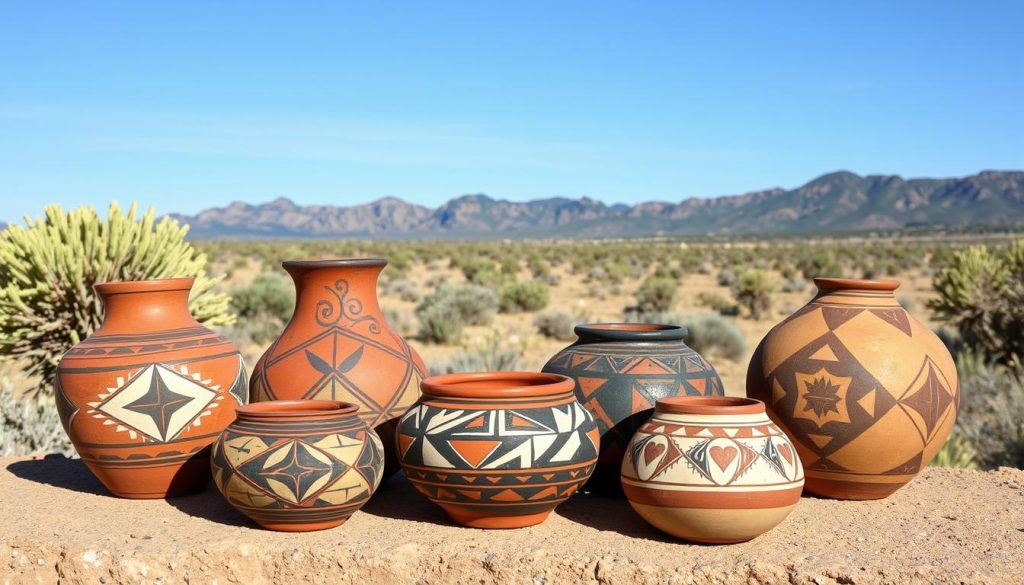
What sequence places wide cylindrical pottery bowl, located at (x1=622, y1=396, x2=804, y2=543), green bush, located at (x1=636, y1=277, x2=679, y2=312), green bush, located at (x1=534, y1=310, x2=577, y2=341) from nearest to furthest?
wide cylindrical pottery bowl, located at (x1=622, y1=396, x2=804, y2=543), green bush, located at (x1=534, y1=310, x2=577, y2=341), green bush, located at (x1=636, y1=277, x2=679, y2=312)

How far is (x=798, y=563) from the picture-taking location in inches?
156

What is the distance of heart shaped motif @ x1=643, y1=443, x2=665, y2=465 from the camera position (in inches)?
166

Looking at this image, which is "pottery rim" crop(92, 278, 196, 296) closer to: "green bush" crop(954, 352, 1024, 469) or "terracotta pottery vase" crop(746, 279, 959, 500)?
"terracotta pottery vase" crop(746, 279, 959, 500)

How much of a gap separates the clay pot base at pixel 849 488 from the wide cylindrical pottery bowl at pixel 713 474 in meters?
0.85

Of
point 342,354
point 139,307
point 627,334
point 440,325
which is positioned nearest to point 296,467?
point 342,354

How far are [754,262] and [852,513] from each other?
149ft

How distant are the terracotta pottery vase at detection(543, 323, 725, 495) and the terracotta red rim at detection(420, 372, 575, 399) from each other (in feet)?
0.69

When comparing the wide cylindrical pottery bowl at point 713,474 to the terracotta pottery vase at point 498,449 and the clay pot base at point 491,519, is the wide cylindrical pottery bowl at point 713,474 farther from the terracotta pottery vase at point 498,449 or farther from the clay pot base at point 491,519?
the clay pot base at point 491,519

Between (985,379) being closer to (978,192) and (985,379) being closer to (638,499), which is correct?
(638,499)

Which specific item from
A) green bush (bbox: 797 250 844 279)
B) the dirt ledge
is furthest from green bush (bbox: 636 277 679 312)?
the dirt ledge

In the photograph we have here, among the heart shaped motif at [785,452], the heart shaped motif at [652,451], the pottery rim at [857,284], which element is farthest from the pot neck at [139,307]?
the pottery rim at [857,284]

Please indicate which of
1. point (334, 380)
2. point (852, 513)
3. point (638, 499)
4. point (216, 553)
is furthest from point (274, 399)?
point (852, 513)

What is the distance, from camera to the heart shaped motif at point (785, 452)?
4.20 meters

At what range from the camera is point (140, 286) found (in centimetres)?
502
